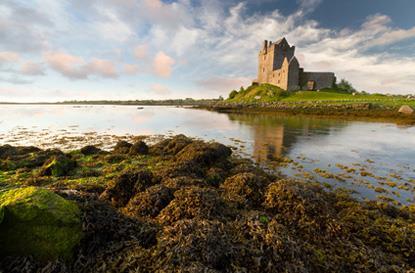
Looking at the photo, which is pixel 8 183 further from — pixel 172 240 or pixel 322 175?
pixel 322 175

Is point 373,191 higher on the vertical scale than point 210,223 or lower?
lower

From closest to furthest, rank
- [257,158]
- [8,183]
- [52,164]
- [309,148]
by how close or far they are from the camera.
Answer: [8,183], [52,164], [257,158], [309,148]

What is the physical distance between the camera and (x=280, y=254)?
295 cm

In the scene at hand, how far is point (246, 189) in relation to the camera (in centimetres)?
566

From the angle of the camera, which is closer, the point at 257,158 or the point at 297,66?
the point at 257,158

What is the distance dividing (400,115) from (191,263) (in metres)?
42.4

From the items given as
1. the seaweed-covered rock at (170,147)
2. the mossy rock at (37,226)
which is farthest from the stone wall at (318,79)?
the mossy rock at (37,226)

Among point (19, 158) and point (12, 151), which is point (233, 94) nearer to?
point (12, 151)

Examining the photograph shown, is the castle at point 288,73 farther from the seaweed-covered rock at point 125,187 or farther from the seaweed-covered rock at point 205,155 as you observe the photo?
the seaweed-covered rock at point 125,187

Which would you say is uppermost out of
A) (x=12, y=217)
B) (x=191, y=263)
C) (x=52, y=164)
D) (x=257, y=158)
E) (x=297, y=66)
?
(x=297, y=66)

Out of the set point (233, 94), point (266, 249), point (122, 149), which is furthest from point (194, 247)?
point (233, 94)

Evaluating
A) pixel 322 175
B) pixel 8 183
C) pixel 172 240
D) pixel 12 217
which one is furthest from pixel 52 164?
pixel 322 175

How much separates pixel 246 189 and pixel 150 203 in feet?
8.63

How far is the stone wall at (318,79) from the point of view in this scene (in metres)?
64.6
